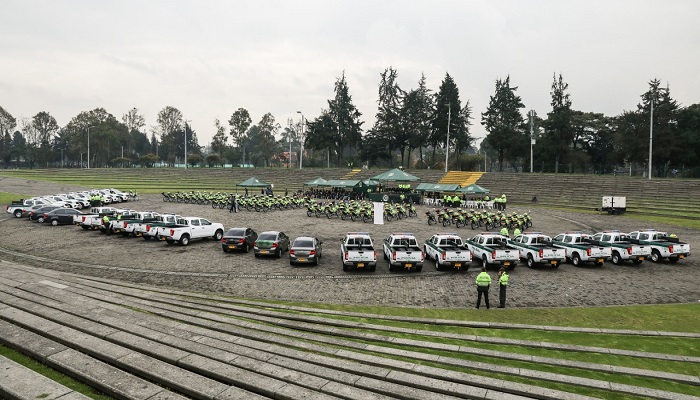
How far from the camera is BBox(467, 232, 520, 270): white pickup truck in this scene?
63.5ft

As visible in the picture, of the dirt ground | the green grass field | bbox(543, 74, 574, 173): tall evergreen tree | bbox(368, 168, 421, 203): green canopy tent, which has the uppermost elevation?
bbox(543, 74, 574, 173): tall evergreen tree

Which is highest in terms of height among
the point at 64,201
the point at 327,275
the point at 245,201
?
the point at 245,201

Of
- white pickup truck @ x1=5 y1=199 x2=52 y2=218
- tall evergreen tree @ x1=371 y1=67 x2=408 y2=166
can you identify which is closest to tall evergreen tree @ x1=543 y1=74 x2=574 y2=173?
tall evergreen tree @ x1=371 y1=67 x2=408 y2=166

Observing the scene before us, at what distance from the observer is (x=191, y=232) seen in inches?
1012

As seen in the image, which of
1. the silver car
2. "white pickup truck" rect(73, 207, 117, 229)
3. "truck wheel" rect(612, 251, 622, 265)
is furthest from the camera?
"white pickup truck" rect(73, 207, 117, 229)

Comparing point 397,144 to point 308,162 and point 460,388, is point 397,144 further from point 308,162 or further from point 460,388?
point 460,388

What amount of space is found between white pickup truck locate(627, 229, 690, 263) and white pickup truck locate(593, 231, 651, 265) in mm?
483

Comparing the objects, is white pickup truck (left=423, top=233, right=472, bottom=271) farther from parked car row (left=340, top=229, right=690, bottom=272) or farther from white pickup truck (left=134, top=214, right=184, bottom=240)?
white pickup truck (left=134, top=214, right=184, bottom=240)

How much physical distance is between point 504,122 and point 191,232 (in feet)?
225

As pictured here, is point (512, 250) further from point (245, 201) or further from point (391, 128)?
point (391, 128)

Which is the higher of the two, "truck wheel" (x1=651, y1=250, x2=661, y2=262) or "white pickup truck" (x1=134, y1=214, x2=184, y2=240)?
"white pickup truck" (x1=134, y1=214, x2=184, y2=240)

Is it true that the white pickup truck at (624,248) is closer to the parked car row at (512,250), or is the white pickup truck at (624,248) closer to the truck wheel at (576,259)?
the parked car row at (512,250)

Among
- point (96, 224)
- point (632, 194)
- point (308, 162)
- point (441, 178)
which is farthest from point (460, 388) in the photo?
point (308, 162)

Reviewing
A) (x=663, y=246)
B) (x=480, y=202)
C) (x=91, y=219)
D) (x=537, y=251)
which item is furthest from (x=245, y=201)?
(x=663, y=246)
